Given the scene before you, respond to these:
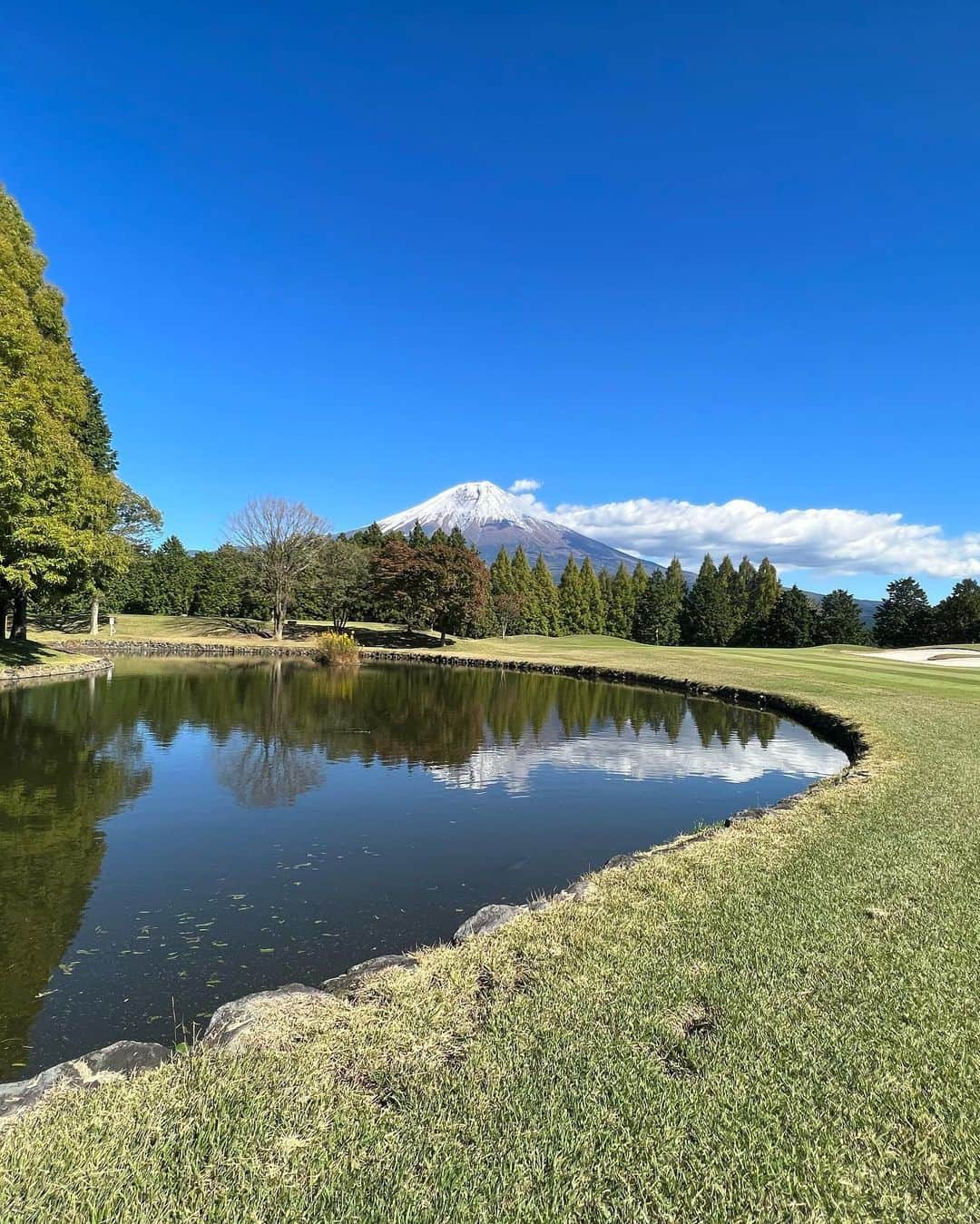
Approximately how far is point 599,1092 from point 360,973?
2210mm

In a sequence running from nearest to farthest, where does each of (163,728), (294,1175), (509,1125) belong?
1. (294,1175)
2. (509,1125)
3. (163,728)

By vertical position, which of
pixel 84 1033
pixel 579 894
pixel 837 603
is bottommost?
pixel 84 1033

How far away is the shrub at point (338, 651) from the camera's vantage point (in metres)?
39.3

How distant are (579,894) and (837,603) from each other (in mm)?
67556

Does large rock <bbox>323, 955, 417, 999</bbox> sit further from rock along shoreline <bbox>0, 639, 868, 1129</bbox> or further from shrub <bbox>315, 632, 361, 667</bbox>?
shrub <bbox>315, 632, 361, 667</bbox>

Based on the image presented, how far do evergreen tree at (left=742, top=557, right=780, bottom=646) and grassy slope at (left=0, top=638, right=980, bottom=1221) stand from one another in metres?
66.7

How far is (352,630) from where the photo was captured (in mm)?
55188

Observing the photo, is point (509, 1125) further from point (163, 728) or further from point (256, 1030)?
point (163, 728)

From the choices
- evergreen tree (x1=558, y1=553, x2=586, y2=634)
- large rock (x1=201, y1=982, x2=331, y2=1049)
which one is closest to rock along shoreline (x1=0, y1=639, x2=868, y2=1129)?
large rock (x1=201, y1=982, x2=331, y2=1049)

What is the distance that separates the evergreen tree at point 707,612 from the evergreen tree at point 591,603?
9.00 m

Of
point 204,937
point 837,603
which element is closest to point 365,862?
point 204,937

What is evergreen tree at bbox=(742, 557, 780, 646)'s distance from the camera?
68.2 meters

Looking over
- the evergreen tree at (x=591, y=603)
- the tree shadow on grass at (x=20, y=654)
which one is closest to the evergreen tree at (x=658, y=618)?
the evergreen tree at (x=591, y=603)

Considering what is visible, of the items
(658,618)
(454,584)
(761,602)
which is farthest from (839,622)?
(454,584)
